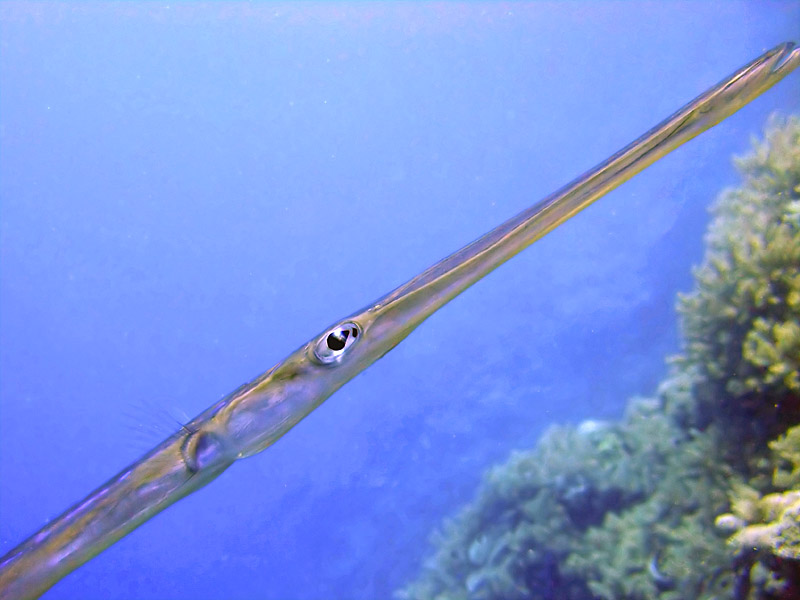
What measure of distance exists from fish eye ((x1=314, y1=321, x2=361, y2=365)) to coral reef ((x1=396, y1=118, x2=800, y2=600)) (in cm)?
244

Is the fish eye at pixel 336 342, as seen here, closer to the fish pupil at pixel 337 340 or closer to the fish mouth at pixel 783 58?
the fish pupil at pixel 337 340

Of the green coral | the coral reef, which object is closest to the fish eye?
the coral reef

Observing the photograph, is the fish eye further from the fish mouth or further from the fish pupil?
the fish mouth

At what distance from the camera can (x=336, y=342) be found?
143 centimetres

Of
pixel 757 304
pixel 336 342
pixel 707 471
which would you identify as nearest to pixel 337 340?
pixel 336 342

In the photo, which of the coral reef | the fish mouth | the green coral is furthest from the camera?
the green coral

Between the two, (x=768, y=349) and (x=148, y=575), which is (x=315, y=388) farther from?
(x=148, y=575)

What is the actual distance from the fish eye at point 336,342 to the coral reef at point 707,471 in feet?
8.02

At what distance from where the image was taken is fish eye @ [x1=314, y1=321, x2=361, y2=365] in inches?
55.5

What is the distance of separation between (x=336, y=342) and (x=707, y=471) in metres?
3.68

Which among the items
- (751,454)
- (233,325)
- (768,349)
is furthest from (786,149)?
(233,325)

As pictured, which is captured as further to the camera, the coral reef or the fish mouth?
the coral reef

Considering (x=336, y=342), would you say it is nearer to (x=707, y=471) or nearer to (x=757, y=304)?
(x=757, y=304)

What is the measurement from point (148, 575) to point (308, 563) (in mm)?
12767
